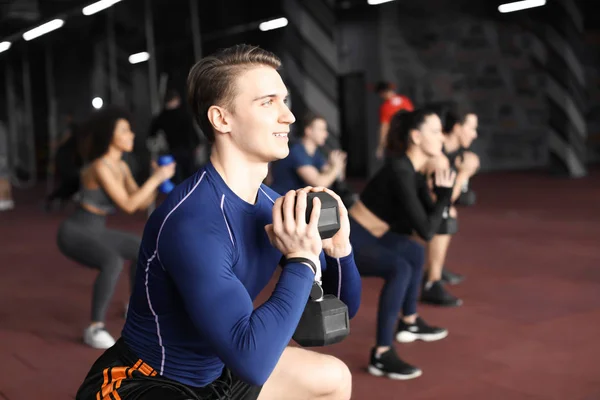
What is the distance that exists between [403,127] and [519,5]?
9.50m

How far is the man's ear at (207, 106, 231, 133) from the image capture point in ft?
4.75

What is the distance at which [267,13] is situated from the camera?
10570 millimetres

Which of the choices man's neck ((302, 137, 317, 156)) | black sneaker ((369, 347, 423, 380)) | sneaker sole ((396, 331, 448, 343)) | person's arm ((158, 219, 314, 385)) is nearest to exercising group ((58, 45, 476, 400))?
person's arm ((158, 219, 314, 385))

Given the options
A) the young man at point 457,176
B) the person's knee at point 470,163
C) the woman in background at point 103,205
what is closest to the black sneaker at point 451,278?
the young man at point 457,176

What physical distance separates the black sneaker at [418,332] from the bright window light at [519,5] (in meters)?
8.81

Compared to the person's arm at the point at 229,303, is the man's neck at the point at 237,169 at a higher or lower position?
higher

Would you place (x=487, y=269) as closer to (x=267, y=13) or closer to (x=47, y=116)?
(x=267, y=13)

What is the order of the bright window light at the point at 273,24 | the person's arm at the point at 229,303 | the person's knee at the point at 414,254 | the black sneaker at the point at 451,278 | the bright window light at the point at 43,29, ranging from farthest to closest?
the bright window light at the point at 43,29, the bright window light at the point at 273,24, the black sneaker at the point at 451,278, the person's knee at the point at 414,254, the person's arm at the point at 229,303

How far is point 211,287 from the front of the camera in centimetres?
127

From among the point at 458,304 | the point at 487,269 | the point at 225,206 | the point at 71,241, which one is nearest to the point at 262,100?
the point at 225,206

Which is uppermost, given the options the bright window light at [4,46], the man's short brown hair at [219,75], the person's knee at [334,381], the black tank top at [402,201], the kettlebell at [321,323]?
the bright window light at [4,46]

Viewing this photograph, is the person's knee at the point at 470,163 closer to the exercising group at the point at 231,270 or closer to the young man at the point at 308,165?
the young man at the point at 308,165

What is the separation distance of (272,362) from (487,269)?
362cm

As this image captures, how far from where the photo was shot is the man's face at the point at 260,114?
1.44 metres
